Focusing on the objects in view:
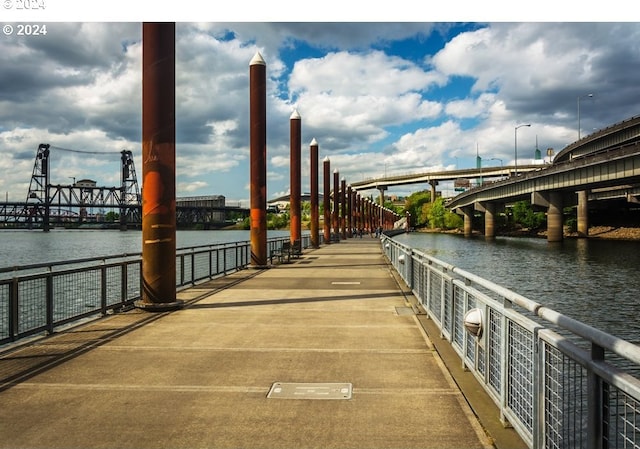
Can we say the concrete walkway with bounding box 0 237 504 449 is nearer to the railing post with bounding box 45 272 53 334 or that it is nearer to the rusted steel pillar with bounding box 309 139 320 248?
the railing post with bounding box 45 272 53 334

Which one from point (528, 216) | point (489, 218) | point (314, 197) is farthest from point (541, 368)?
point (528, 216)

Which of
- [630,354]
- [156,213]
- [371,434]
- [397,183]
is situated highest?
[397,183]

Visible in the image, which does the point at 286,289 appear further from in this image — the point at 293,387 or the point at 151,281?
the point at 293,387

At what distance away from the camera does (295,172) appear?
38.5 m

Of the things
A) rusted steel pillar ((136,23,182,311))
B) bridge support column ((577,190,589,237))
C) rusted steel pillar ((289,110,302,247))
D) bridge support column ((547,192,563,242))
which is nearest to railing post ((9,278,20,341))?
rusted steel pillar ((136,23,182,311))

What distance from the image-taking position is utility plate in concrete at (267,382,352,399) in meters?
6.10

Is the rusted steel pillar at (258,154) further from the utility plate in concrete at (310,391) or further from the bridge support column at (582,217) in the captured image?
the bridge support column at (582,217)

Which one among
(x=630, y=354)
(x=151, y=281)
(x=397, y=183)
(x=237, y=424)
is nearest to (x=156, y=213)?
(x=151, y=281)

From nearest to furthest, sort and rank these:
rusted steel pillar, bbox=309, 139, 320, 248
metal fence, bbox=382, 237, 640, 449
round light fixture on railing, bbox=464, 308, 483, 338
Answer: metal fence, bbox=382, 237, 640, 449 → round light fixture on railing, bbox=464, 308, 483, 338 → rusted steel pillar, bbox=309, 139, 320, 248

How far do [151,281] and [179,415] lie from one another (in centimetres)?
695

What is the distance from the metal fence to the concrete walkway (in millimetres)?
454

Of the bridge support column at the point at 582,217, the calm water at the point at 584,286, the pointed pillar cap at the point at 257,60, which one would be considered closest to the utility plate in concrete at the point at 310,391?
the calm water at the point at 584,286

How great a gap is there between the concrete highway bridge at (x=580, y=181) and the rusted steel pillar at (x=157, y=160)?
43387 mm

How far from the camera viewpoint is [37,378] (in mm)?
6785
